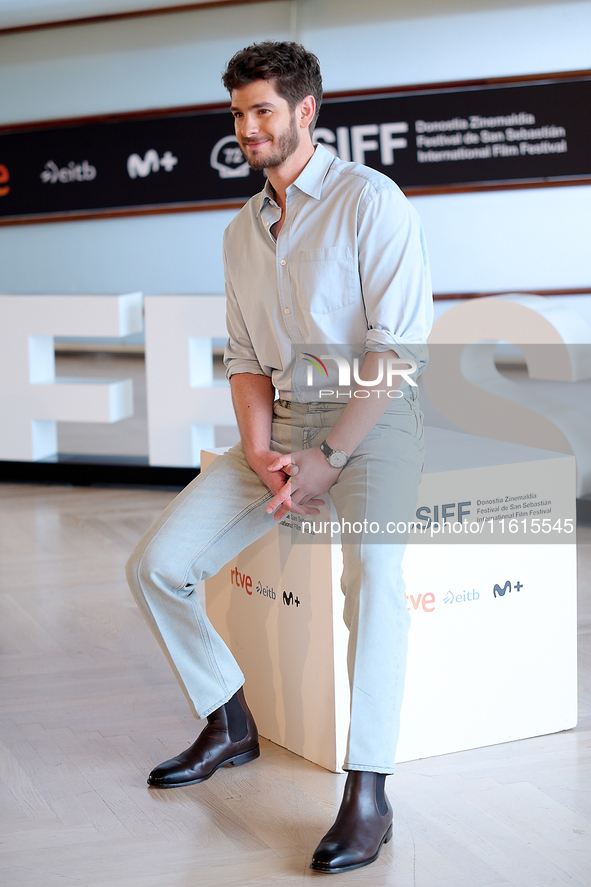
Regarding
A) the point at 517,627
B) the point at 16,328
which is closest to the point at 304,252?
the point at 517,627

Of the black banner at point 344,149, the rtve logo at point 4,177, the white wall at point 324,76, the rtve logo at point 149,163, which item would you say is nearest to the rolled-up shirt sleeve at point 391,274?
the white wall at point 324,76

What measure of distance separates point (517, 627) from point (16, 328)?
3632 mm

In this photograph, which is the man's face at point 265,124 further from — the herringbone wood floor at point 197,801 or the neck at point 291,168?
the herringbone wood floor at point 197,801

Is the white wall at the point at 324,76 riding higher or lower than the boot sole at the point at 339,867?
higher

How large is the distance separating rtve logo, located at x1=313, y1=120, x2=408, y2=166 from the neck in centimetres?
622

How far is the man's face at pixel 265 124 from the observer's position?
2.01 m

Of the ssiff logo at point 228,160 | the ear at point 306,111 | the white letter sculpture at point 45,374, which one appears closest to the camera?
the ear at point 306,111

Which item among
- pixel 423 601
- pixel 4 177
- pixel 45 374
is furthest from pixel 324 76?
pixel 423 601

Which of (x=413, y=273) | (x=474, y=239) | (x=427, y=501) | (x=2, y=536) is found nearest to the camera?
(x=413, y=273)

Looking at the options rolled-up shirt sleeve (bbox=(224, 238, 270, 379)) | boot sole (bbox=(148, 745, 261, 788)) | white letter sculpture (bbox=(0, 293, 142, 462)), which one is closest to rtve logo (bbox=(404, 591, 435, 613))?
boot sole (bbox=(148, 745, 261, 788))

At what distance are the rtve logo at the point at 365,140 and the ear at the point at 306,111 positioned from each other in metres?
6.21

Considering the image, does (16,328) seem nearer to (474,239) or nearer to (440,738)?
(440,738)

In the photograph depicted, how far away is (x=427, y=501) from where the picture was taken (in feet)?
6.97

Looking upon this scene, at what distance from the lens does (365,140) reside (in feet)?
26.6
